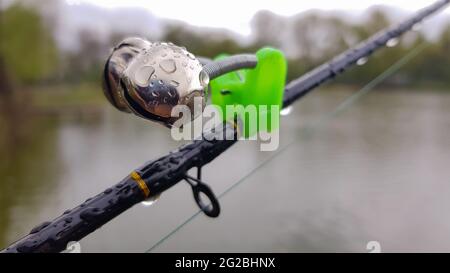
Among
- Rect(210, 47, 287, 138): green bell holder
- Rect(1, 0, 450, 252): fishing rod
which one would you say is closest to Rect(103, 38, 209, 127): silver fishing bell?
Rect(1, 0, 450, 252): fishing rod

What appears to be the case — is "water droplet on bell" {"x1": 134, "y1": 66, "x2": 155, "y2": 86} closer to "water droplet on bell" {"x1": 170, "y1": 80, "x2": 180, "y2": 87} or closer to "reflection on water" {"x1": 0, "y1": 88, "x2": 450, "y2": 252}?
"water droplet on bell" {"x1": 170, "y1": 80, "x2": 180, "y2": 87}

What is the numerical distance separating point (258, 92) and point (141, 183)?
173 millimetres

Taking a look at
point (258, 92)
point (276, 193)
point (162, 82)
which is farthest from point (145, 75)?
point (276, 193)

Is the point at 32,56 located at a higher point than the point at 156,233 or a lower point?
higher

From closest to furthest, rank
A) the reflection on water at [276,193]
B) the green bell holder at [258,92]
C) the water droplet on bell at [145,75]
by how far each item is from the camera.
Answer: the water droplet on bell at [145,75], the green bell holder at [258,92], the reflection on water at [276,193]

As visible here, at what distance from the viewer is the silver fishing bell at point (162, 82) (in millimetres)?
339

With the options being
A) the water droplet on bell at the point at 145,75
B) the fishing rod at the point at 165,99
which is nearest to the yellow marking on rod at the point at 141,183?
the fishing rod at the point at 165,99

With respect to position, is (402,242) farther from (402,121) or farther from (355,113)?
(355,113)

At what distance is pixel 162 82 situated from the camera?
34 centimetres

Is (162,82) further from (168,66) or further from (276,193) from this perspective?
(276,193)

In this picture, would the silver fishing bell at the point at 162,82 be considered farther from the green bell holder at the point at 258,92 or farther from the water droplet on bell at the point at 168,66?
the green bell holder at the point at 258,92
